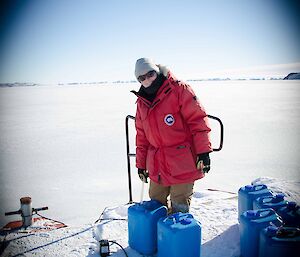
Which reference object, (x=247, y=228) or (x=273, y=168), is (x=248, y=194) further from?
(x=273, y=168)

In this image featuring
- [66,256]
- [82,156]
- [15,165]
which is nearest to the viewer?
[66,256]

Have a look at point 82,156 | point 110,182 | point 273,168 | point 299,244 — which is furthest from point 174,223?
point 82,156

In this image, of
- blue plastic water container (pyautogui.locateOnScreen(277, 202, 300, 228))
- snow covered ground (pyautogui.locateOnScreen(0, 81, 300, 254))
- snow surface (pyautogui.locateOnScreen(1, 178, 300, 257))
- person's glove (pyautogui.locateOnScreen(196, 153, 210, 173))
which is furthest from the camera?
snow covered ground (pyautogui.locateOnScreen(0, 81, 300, 254))

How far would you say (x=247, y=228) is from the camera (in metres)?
2.17

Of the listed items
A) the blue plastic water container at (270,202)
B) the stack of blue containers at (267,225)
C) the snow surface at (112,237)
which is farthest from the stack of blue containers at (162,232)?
the blue plastic water container at (270,202)

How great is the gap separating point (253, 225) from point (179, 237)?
23.8 inches

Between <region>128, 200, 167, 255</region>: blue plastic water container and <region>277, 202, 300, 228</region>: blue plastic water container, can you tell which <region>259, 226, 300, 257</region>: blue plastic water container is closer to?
<region>277, 202, 300, 228</region>: blue plastic water container

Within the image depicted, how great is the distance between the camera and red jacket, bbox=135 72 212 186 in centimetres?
236

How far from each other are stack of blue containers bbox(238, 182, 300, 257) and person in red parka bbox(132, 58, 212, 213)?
56 cm

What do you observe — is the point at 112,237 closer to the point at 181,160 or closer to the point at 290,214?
the point at 181,160

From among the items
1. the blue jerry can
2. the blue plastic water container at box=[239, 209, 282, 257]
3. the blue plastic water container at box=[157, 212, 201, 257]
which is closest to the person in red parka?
the blue plastic water container at box=[157, 212, 201, 257]

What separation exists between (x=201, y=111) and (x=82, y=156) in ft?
17.5

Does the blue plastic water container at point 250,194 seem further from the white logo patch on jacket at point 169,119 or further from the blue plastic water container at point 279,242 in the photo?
the white logo patch on jacket at point 169,119

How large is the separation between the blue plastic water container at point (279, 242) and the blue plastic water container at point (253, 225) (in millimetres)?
155
